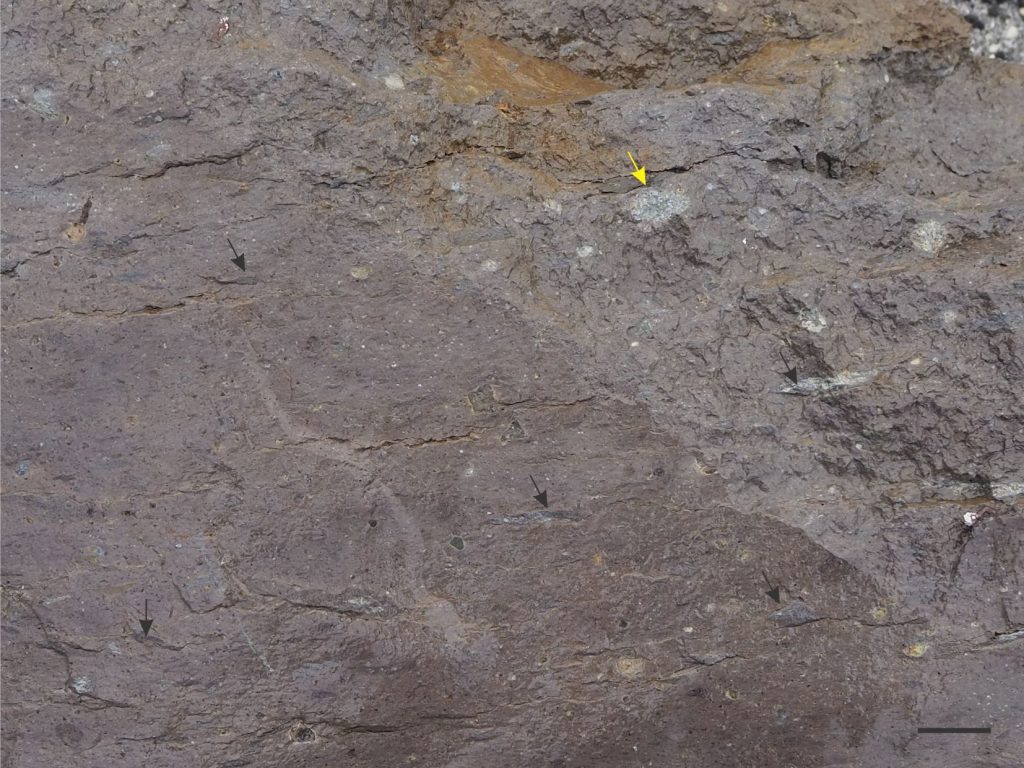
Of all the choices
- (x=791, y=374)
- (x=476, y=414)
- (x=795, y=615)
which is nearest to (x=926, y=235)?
(x=791, y=374)

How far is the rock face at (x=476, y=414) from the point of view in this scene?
2334 millimetres

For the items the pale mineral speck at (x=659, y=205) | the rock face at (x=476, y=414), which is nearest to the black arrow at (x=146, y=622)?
the rock face at (x=476, y=414)

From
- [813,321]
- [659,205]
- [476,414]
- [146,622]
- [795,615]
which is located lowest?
[146,622]

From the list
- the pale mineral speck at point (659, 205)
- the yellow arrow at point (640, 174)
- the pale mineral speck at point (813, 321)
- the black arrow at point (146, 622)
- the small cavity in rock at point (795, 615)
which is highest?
the yellow arrow at point (640, 174)

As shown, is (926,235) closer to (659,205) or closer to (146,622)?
(659,205)

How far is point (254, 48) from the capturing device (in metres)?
2.32

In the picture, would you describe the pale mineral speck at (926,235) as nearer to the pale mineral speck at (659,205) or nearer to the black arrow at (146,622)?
the pale mineral speck at (659,205)

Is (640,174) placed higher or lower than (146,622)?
higher

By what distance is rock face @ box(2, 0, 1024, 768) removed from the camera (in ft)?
7.66

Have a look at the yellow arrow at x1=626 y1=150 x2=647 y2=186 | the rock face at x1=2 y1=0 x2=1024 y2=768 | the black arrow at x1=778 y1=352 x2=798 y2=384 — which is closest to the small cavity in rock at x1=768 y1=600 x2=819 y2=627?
the rock face at x1=2 y1=0 x2=1024 y2=768

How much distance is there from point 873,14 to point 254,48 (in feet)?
4.82

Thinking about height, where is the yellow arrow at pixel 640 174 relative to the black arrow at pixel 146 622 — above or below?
above

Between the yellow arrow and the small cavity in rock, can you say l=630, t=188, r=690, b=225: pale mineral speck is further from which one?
the small cavity in rock

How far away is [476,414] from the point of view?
2.36 m
